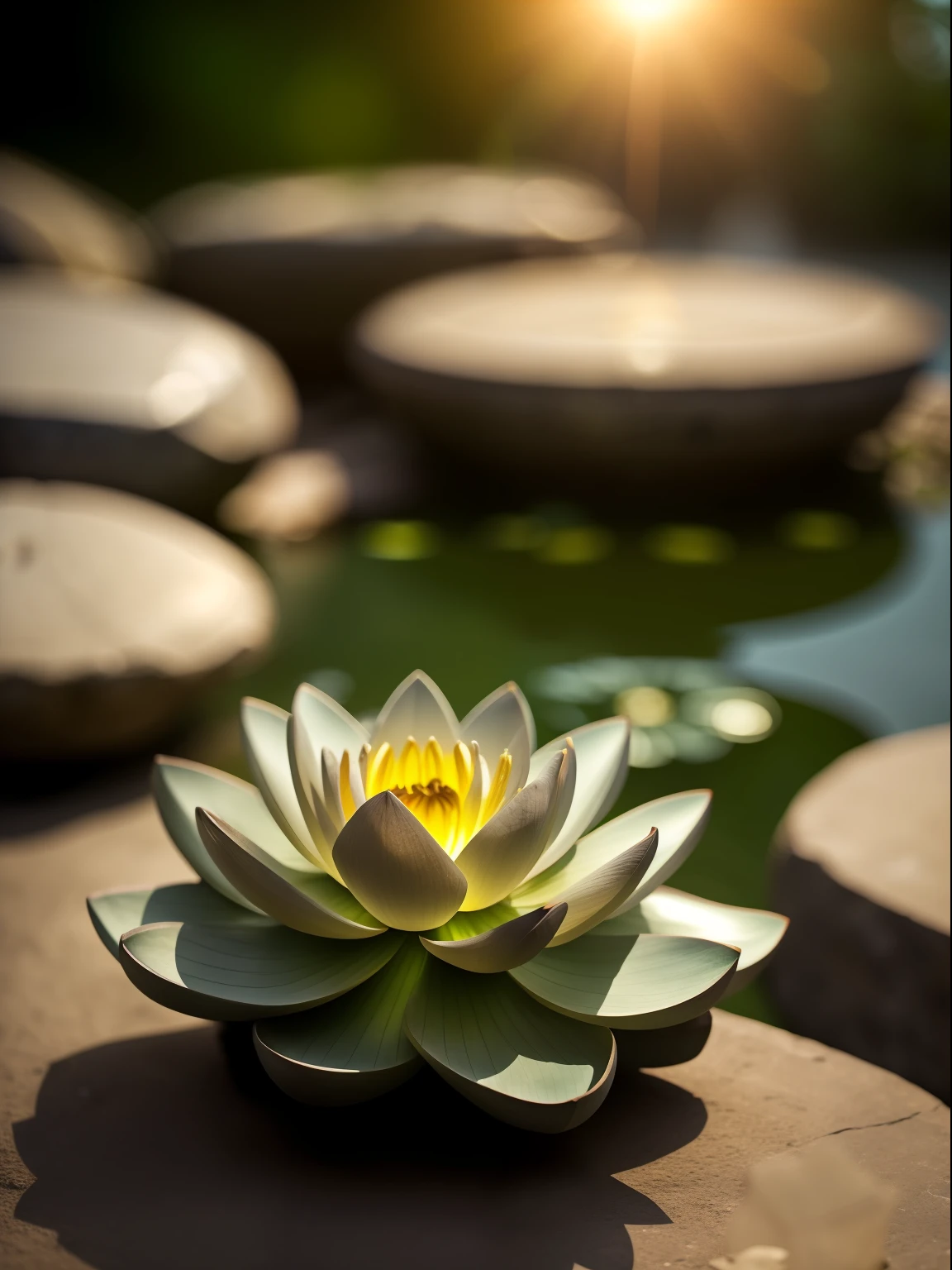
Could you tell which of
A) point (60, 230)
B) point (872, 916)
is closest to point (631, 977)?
point (872, 916)

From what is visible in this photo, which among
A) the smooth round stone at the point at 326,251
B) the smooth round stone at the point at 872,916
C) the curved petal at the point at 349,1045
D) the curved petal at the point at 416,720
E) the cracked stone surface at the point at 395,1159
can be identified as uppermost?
the smooth round stone at the point at 326,251

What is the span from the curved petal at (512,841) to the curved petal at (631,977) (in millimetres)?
70

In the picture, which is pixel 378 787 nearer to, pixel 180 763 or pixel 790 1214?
pixel 180 763

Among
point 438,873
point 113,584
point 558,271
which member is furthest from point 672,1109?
point 558,271

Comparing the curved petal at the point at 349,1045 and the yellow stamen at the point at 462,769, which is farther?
the yellow stamen at the point at 462,769

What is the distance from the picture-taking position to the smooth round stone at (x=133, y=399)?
7.70 feet

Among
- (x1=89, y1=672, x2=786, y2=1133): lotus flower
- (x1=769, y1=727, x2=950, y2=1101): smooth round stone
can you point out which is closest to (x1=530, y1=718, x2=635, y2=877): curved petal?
(x1=89, y1=672, x2=786, y2=1133): lotus flower

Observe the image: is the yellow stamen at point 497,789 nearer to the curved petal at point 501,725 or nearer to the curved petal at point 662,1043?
the curved petal at point 501,725

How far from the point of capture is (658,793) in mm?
1677

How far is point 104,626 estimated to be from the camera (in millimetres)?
1622

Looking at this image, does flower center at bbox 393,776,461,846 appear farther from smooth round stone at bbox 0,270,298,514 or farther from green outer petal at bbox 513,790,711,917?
smooth round stone at bbox 0,270,298,514

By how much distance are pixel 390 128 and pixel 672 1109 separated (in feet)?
25.4

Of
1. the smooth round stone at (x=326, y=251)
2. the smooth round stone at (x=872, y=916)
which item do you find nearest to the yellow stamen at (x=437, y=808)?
the smooth round stone at (x=872, y=916)

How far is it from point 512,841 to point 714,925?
22 centimetres
